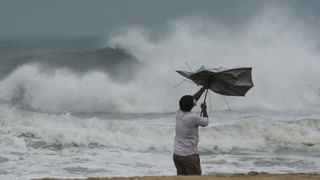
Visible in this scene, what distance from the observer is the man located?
6.86m

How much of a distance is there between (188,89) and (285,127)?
329 inches

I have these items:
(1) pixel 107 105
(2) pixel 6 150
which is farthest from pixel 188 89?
(2) pixel 6 150

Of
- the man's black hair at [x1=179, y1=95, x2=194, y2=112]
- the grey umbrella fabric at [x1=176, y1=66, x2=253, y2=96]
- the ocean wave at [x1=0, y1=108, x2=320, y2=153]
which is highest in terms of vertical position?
the grey umbrella fabric at [x1=176, y1=66, x2=253, y2=96]

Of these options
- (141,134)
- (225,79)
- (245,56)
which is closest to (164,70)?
(245,56)

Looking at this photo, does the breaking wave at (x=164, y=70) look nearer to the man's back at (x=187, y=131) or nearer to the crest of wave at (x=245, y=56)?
the crest of wave at (x=245, y=56)

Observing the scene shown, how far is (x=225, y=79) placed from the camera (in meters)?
7.25

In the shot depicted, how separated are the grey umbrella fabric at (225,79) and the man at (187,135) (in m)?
0.25

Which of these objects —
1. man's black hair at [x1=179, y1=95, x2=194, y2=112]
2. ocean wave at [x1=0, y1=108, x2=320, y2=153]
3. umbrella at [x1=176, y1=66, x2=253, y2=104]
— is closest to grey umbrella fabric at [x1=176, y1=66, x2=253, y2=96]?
umbrella at [x1=176, y1=66, x2=253, y2=104]

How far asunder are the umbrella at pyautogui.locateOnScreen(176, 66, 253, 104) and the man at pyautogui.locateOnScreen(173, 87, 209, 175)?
25 centimetres

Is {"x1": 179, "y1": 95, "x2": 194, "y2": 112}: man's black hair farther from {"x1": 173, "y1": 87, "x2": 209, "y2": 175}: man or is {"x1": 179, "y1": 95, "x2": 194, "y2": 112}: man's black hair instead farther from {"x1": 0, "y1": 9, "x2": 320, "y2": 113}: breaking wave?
{"x1": 0, "y1": 9, "x2": 320, "y2": 113}: breaking wave

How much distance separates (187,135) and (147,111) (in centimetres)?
1413

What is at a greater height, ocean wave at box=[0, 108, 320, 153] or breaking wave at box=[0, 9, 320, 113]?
breaking wave at box=[0, 9, 320, 113]

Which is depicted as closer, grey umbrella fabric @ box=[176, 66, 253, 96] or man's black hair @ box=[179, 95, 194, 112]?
man's black hair @ box=[179, 95, 194, 112]

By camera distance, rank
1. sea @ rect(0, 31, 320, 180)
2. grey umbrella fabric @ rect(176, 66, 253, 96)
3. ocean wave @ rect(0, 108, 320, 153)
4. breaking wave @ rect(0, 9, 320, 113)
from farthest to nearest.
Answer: breaking wave @ rect(0, 9, 320, 113)
ocean wave @ rect(0, 108, 320, 153)
sea @ rect(0, 31, 320, 180)
grey umbrella fabric @ rect(176, 66, 253, 96)
